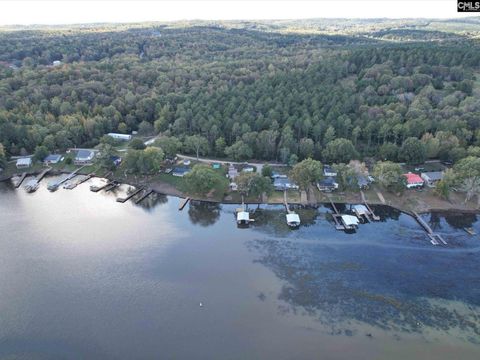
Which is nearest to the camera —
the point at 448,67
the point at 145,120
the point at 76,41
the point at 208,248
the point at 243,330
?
the point at 243,330

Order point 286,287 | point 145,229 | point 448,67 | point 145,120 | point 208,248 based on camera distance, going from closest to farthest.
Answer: point 286,287 → point 208,248 → point 145,229 → point 145,120 → point 448,67

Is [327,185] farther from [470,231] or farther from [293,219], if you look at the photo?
[470,231]

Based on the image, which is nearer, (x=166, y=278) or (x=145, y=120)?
(x=166, y=278)

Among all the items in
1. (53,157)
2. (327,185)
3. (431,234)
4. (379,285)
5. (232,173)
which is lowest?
(379,285)

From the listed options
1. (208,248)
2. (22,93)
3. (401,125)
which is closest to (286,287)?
(208,248)

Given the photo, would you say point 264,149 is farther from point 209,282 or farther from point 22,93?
point 22,93

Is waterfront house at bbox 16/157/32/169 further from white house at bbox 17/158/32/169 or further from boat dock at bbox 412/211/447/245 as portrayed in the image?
boat dock at bbox 412/211/447/245

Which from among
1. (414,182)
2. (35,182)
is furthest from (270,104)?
(35,182)
